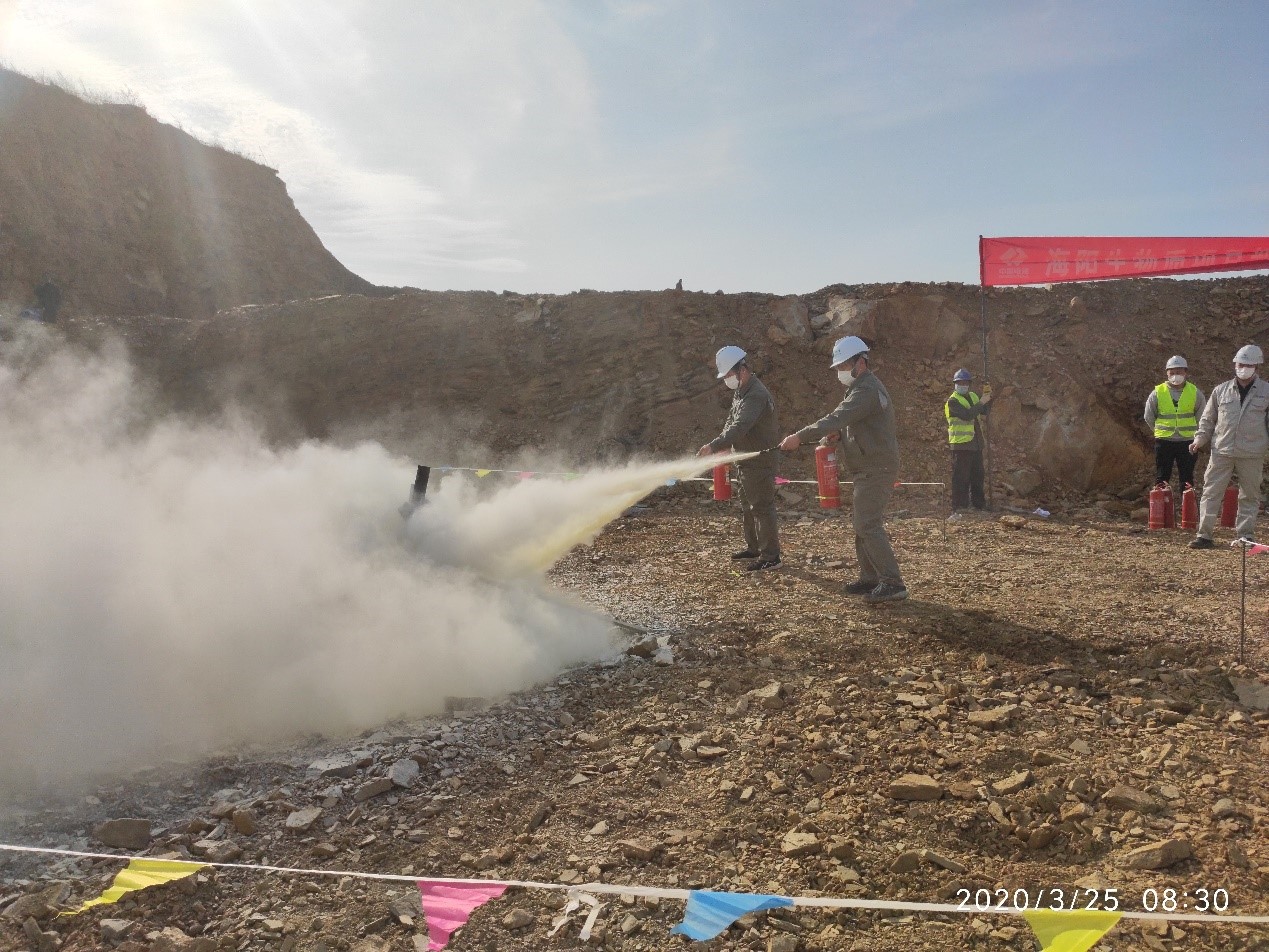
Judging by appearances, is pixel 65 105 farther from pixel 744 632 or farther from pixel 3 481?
pixel 744 632

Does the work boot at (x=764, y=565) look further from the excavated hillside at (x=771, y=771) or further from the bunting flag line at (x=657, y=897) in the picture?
the bunting flag line at (x=657, y=897)

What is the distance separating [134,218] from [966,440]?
24.3 m

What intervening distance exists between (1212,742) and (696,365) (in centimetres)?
1172

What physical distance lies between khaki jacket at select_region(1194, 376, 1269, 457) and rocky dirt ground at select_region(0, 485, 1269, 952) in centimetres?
263

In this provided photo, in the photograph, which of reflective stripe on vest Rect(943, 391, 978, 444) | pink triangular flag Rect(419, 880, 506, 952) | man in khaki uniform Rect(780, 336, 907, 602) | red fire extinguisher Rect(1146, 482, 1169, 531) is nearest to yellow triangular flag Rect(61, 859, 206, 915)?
pink triangular flag Rect(419, 880, 506, 952)

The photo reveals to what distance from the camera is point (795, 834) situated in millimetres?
3621

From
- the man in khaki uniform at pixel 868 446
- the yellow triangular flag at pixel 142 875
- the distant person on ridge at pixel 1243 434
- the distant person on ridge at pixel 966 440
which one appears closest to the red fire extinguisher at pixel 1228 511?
the distant person on ridge at pixel 1243 434

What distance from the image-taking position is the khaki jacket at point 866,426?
6703mm

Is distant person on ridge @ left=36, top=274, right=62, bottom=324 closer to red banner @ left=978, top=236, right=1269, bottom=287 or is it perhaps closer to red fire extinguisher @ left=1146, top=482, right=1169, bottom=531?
red banner @ left=978, top=236, right=1269, bottom=287

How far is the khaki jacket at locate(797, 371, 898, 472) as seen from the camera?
670cm

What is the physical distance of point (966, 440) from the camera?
1141cm

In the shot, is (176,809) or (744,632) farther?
(744,632)

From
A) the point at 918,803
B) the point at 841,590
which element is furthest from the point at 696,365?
the point at 918,803

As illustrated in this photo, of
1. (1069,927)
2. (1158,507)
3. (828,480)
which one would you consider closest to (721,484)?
(828,480)
